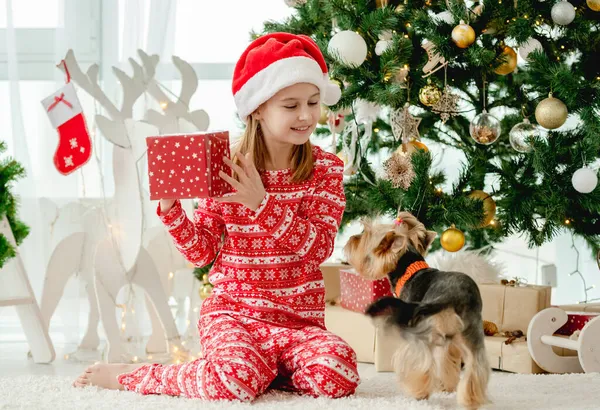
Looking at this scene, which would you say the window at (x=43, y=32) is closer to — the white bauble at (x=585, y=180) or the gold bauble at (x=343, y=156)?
the gold bauble at (x=343, y=156)

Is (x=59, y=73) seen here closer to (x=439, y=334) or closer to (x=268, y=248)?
(x=268, y=248)

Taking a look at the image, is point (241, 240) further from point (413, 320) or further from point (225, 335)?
point (413, 320)

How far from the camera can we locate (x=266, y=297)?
2.01 m

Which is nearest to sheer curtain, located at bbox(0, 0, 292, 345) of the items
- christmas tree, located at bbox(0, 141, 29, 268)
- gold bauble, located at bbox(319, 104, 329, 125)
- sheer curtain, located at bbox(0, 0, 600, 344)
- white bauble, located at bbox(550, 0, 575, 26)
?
sheer curtain, located at bbox(0, 0, 600, 344)

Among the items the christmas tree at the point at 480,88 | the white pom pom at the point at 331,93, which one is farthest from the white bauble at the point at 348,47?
the white pom pom at the point at 331,93

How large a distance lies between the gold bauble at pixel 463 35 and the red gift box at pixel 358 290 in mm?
723

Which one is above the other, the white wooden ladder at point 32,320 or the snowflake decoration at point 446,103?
the snowflake decoration at point 446,103

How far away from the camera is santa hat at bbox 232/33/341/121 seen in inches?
75.7

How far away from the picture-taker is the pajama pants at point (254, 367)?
1802 millimetres

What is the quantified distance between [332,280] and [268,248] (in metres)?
0.79

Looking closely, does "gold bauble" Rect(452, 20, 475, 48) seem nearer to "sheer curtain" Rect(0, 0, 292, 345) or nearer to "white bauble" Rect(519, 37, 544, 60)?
"white bauble" Rect(519, 37, 544, 60)

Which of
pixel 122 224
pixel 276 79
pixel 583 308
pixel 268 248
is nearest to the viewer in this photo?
pixel 276 79

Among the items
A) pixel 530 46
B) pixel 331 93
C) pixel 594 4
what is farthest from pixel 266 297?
pixel 594 4

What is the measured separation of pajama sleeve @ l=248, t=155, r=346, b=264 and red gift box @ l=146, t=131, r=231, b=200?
130mm
